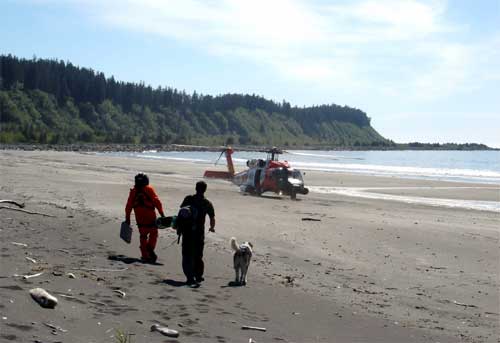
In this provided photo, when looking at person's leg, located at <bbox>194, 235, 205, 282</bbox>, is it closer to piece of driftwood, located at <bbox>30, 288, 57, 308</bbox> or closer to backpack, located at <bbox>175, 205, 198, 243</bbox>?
backpack, located at <bbox>175, 205, 198, 243</bbox>

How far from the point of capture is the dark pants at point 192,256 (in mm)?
9016

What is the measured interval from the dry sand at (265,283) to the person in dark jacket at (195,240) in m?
0.26

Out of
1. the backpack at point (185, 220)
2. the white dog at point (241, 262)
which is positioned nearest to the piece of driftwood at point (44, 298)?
the backpack at point (185, 220)

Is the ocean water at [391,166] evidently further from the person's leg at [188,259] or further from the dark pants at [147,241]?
the person's leg at [188,259]

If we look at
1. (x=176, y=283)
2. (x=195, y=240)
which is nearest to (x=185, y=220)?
(x=195, y=240)

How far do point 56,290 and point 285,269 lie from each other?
4499mm

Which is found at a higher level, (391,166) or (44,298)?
(391,166)

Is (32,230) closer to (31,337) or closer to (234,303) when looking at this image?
(234,303)

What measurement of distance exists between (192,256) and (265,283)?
1200mm

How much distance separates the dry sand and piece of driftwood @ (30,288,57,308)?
0.29ft

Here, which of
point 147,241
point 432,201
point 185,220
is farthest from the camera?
point 432,201

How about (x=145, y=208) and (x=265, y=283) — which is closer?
(x=265, y=283)

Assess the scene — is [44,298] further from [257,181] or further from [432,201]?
[432,201]

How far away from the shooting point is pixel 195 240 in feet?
30.9
